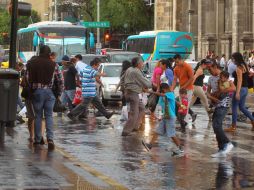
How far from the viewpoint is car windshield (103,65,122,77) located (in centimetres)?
3397

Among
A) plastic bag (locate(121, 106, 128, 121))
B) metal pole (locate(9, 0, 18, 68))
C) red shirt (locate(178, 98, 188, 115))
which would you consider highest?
metal pole (locate(9, 0, 18, 68))

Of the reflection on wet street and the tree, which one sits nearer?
the reflection on wet street

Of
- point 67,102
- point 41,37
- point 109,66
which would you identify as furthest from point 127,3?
point 67,102

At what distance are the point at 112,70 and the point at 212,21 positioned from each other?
101 ft

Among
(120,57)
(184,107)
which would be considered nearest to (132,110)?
(184,107)

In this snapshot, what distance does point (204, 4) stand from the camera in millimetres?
65125

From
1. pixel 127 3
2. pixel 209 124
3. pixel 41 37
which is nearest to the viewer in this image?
pixel 209 124

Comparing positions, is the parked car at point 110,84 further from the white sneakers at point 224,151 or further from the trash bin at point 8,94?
the white sneakers at point 224,151

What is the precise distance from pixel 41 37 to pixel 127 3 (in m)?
34.4

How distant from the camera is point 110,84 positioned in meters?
33.1

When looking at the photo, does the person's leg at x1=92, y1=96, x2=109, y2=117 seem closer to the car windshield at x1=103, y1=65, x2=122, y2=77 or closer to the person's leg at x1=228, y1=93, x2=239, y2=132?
the person's leg at x1=228, y1=93, x2=239, y2=132

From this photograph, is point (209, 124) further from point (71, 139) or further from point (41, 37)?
point (41, 37)

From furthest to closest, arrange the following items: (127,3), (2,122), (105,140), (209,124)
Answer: (127,3) → (209,124) → (105,140) → (2,122)

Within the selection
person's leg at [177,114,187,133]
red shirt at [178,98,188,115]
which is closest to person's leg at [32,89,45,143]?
red shirt at [178,98,188,115]
